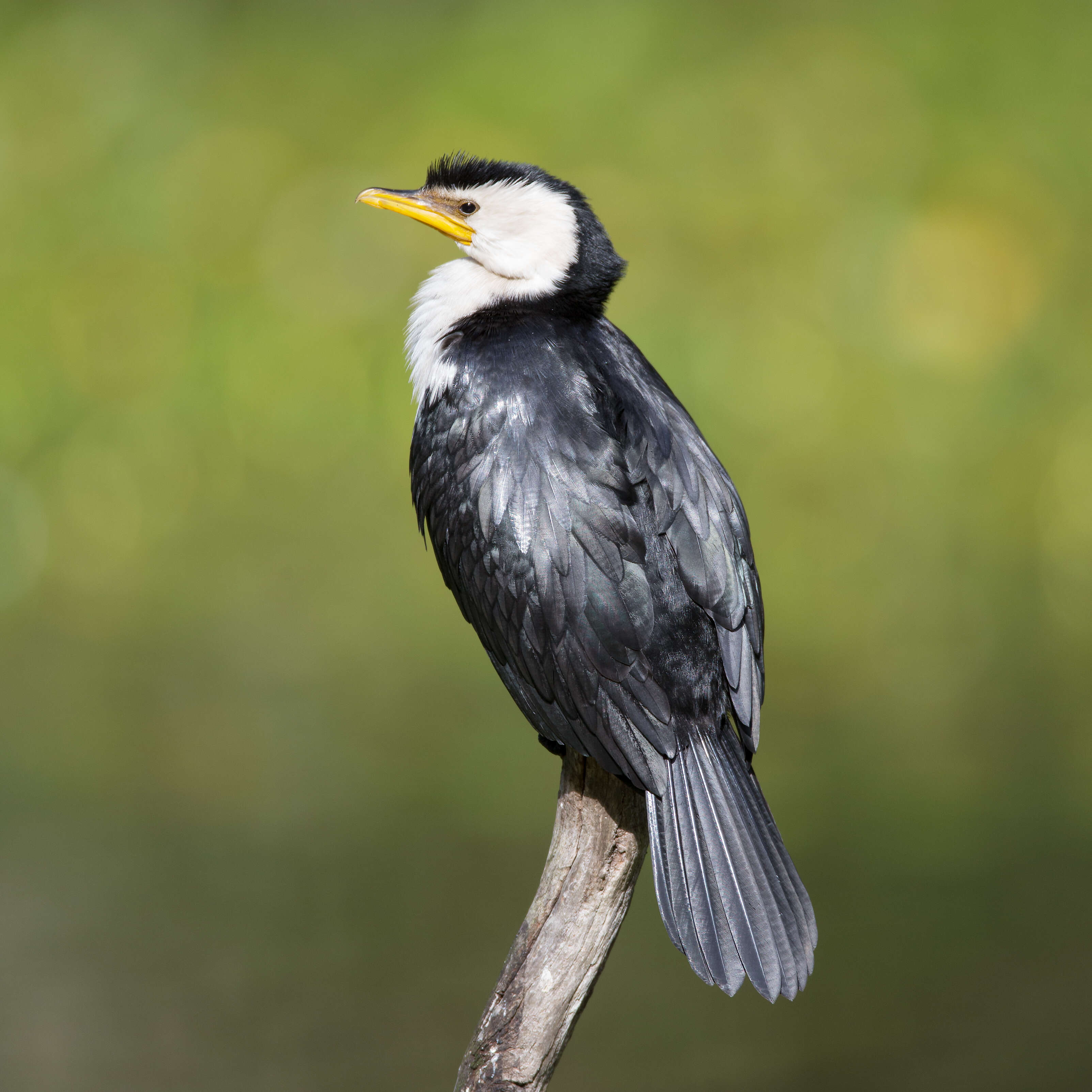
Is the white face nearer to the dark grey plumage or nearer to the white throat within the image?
the white throat

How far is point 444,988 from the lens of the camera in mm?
3297

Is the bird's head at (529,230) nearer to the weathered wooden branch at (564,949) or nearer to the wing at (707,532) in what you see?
the wing at (707,532)

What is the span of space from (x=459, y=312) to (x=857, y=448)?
3614mm

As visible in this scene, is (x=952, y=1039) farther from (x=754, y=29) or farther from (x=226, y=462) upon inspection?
(x=754, y=29)

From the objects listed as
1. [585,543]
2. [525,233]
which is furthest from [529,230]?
[585,543]

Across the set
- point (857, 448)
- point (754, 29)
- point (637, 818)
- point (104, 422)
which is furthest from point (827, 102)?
point (637, 818)

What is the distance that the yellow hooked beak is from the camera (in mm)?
2234

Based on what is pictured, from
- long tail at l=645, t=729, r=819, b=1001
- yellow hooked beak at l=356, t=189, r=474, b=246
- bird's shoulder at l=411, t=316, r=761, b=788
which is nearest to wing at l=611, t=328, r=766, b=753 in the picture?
bird's shoulder at l=411, t=316, r=761, b=788

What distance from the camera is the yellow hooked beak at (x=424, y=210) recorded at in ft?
7.33

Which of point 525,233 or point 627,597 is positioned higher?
point 525,233

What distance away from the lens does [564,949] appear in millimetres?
2000

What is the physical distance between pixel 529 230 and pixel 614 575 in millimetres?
650

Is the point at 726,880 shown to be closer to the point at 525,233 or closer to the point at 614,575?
the point at 614,575

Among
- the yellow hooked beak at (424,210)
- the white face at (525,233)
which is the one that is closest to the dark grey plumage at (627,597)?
the white face at (525,233)
